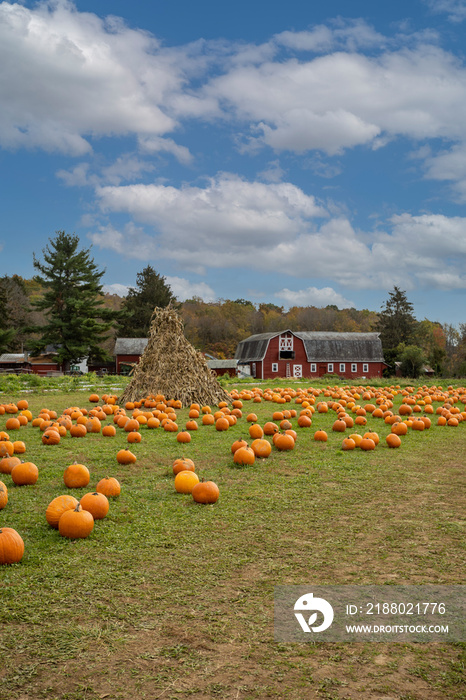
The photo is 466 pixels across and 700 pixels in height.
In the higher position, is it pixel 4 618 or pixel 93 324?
pixel 93 324

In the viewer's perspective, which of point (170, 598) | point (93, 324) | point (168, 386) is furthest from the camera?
point (93, 324)

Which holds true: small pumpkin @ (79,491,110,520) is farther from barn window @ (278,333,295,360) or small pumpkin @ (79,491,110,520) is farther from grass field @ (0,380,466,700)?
barn window @ (278,333,295,360)

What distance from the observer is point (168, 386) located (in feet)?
56.5

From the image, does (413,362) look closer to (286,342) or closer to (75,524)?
(286,342)

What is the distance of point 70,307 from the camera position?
49625 millimetres

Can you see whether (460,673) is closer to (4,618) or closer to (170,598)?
(170,598)

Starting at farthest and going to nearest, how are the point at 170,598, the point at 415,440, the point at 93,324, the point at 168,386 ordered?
the point at 93,324
the point at 168,386
the point at 415,440
the point at 170,598

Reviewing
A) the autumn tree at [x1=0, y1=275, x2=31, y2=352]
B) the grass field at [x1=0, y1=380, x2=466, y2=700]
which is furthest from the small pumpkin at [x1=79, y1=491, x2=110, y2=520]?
the autumn tree at [x1=0, y1=275, x2=31, y2=352]

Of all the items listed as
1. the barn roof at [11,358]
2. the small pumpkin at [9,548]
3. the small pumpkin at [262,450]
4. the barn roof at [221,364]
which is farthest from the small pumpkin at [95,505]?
the barn roof at [11,358]

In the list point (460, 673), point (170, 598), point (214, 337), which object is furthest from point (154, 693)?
point (214, 337)

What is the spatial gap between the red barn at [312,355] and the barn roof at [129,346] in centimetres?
1217

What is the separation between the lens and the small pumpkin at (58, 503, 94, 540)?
16.4 ft

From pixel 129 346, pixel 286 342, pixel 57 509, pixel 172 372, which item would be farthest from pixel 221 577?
pixel 286 342

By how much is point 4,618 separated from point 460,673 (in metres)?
2.95
